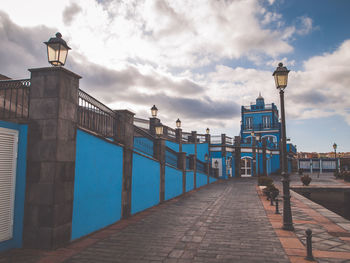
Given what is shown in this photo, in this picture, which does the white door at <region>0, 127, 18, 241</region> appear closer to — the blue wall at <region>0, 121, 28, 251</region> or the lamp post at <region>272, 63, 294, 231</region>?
the blue wall at <region>0, 121, 28, 251</region>

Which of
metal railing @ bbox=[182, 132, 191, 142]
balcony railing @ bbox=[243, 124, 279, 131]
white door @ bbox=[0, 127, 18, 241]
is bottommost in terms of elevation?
white door @ bbox=[0, 127, 18, 241]

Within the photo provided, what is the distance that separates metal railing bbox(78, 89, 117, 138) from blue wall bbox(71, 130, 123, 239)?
1.65 ft

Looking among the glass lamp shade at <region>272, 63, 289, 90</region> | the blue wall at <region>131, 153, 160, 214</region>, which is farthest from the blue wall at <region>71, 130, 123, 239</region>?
the glass lamp shade at <region>272, 63, 289, 90</region>

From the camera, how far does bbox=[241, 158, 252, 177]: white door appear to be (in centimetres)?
3372

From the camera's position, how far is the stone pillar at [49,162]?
18.1 feet

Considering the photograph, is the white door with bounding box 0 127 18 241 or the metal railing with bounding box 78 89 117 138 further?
the metal railing with bounding box 78 89 117 138

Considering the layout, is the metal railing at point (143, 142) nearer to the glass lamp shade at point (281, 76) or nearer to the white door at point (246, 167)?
the glass lamp shade at point (281, 76)

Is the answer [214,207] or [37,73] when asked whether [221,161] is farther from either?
[37,73]

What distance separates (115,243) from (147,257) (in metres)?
1.27

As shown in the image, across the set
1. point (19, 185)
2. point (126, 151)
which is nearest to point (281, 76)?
point (126, 151)

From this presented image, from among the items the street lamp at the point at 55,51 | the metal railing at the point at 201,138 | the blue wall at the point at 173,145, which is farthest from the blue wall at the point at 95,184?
the metal railing at the point at 201,138

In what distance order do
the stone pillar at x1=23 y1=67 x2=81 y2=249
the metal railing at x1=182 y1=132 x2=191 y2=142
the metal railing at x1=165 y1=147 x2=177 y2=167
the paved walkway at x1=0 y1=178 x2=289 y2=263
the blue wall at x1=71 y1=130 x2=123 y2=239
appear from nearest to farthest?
the paved walkway at x1=0 y1=178 x2=289 y2=263
the stone pillar at x1=23 y1=67 x2=81 y2=249
the blue wall at x1=71 y1=130 x2=123 y2=239
the metal railing at x1=165 y1=147 x2=177 y2=167
the metal railing at x1=182 y1=132 x2=191 y2=142

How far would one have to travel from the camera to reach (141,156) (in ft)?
33.2

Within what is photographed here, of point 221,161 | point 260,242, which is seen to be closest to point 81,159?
point 260,242
